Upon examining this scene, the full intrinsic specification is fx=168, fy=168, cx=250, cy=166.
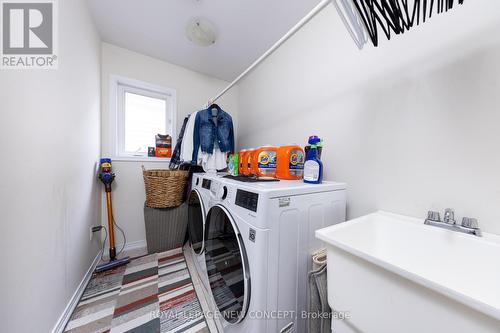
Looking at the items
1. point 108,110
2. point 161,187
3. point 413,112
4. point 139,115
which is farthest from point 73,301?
point 413,112

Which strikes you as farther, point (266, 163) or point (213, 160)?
point (213, 160)

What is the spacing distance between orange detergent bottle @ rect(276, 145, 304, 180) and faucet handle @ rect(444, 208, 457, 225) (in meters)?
0.73

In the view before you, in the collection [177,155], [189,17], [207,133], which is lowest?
[177,155]

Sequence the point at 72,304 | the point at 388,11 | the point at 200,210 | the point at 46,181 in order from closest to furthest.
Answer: the point at 388,11 → the point at 46,181 → the point at 72,304 → the point at 200,210

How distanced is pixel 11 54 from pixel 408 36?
1.93 meters

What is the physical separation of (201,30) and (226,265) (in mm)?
1900

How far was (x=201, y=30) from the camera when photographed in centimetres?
151

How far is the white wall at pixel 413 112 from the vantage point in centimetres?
71

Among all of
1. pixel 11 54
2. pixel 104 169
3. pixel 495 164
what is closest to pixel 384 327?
pixel 495 164

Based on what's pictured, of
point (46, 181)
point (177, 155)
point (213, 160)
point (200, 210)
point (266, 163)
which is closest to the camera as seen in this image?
point (46, 181)

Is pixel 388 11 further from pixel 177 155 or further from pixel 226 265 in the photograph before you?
pixel 177 155

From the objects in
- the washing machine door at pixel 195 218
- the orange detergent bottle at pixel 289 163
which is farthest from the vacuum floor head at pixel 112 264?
Result: the orange detergent bottle at pixel 289 163

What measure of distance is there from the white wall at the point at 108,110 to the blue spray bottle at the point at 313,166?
1842 millimetres

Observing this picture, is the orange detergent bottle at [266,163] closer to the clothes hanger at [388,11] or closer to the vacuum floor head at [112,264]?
the clothes hanger at [388,11]
